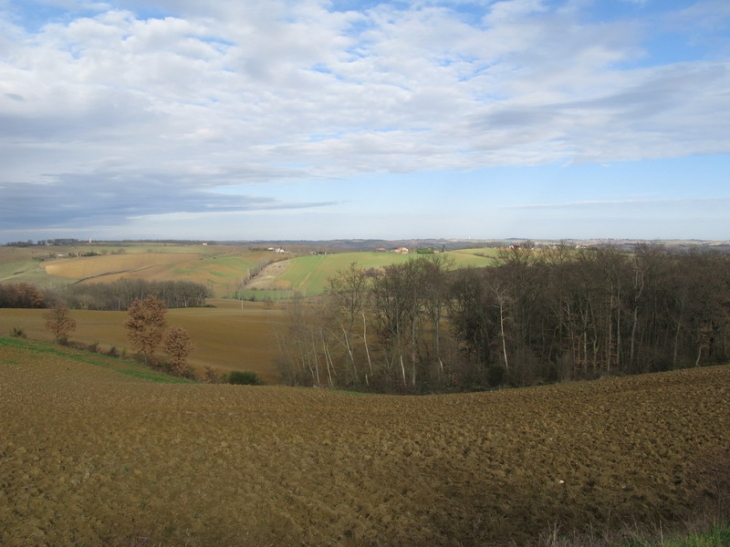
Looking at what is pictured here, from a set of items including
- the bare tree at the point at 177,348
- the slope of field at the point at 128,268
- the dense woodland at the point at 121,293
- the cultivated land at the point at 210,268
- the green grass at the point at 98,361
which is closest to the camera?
the green grass at the point at 98,361

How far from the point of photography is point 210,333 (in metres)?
59.6

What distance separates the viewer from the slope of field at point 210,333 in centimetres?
4716

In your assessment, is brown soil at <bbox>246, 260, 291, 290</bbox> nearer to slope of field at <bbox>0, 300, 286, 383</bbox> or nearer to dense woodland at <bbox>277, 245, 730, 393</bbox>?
slope of field at <bbox>0, 300, 286, 383</bbox>

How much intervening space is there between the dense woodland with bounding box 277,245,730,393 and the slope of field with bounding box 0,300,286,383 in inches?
347

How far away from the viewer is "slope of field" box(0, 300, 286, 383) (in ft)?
155

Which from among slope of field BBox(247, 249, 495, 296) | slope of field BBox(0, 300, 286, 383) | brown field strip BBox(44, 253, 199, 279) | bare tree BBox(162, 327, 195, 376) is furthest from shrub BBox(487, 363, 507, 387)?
brown field strip BBox(44, 253, 199, 279)

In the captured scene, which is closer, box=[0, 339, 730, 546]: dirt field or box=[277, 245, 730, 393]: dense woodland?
box=[0, 339, 730, 546]: dirt field

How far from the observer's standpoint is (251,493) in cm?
1016

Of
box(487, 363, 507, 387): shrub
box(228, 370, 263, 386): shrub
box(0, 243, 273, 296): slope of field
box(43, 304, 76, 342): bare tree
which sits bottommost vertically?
box(228, 370, 263, 386): shrub

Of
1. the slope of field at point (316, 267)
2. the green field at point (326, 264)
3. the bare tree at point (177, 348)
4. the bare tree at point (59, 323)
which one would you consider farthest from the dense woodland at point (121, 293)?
the bare tree at point (177, 348)

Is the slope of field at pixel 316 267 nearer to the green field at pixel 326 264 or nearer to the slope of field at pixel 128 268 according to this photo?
the green field at pixel 326 264

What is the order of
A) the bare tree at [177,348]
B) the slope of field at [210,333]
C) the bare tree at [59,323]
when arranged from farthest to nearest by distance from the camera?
1. the slope of field at [210,333]
2. the bare tree at [59,323]
3. the bare tree at [177,348]

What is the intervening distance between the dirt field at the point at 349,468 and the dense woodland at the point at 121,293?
7231 centimetres

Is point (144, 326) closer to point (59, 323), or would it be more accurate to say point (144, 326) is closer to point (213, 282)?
point (59, 323)
